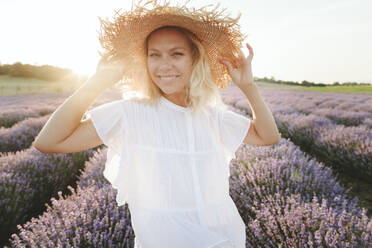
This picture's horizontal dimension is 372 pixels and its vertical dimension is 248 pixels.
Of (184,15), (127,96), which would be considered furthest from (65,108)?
(184,15)

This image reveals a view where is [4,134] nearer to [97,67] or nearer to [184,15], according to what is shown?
[97,67]

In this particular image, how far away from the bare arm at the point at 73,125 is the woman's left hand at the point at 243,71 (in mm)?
677

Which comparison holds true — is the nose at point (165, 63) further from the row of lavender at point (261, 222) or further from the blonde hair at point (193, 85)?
the row of lavender at point (261, 222)

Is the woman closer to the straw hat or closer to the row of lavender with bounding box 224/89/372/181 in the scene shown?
the straw hat

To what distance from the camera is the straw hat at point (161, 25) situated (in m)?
1.08

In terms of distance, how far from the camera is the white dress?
1050mm

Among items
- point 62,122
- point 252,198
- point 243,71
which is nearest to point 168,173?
point 62,122

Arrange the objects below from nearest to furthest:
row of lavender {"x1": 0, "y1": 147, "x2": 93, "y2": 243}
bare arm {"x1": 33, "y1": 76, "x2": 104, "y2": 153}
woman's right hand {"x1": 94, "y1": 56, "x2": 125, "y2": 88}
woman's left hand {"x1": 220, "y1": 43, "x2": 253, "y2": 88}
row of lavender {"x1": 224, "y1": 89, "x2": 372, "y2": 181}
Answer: bare arm {"x1": 33, "y1": 76, "x2": 104, "y2": 153} < woman's right hand {"x1": 94, "y1": 56, "x2": 125, "y2": 88} < woman's left hand {"x1": 220, "y1": 43, "x2": 253, "y2": 88} < row of lavender {"x1": 0, "y1": 147, "x2": 93, "y2": 243} < row of lavender {"x1": 224, "y1": 89, "x2": 372, "y2": 181}

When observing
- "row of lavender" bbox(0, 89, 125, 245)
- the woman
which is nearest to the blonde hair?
the woman

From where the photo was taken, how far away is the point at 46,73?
150ft

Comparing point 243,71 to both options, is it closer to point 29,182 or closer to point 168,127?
point 168,127

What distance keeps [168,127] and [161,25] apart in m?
0.55

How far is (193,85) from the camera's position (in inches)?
49.4

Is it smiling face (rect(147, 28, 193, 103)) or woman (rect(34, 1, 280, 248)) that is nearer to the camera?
woman (rect(34, 1, 280, 248))
